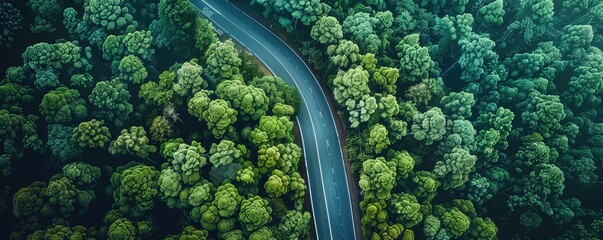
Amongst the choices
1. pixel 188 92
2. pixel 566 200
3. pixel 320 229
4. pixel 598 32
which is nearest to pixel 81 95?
pixel 188 92

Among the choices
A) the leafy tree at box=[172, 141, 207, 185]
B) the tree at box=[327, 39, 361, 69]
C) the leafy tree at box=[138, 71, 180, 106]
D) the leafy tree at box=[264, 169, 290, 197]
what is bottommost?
the leafy tree at box=[264, 169, 290, 197]

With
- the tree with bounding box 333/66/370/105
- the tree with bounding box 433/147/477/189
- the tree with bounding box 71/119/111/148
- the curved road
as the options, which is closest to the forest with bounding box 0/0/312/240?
the tree with bounding box 71/119/111/148

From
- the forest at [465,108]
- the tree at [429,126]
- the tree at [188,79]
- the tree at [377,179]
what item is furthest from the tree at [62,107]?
the tree at [429,126]

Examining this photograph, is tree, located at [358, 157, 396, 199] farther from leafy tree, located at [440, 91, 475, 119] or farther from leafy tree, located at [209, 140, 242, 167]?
leafy tree, located at [209, 140, 242, 167]

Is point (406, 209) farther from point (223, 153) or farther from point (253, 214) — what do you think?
point (223, 153)

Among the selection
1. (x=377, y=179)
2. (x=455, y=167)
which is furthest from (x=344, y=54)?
(x=455, y=167)

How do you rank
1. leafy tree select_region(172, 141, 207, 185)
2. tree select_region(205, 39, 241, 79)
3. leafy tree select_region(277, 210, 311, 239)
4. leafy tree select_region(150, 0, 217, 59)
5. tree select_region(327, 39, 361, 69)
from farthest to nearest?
tree select_region(327, 39, 361, 69) < leafy tree select_region(150, 0, 217, 59) < tree select_region(205, 39, 241, 79) < leafy tree select_region(277, 210, 311, 239) < leafy tree select_region(172, 141, 207, 185)
